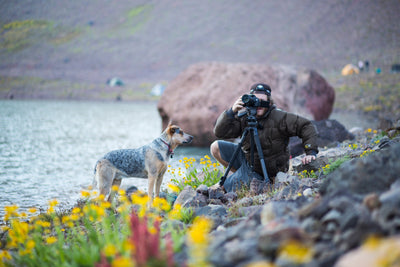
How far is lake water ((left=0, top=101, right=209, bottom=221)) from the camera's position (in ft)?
26.1

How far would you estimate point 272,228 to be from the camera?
2678 millimetres

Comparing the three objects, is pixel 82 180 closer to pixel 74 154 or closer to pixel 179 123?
pixel 74 154

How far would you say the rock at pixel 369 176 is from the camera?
3.12 metres

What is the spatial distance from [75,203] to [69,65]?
204ft

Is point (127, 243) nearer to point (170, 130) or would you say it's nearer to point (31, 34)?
point (170, 130)

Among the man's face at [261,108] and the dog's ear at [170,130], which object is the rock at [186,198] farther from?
the man's face at [261,108]

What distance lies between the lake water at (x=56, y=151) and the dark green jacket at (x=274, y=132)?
9.88ft

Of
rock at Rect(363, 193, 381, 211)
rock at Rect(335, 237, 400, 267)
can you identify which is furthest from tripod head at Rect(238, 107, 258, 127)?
rock at Rect(335, 237, 400, 267)

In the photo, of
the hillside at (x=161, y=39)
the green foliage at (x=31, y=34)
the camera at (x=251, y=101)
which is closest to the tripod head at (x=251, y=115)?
the camera at (x=251, y=101)

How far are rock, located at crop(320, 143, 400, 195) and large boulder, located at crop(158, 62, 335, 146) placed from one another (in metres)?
9.14

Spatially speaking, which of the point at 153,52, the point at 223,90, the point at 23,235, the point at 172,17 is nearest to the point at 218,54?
the point at 153,52

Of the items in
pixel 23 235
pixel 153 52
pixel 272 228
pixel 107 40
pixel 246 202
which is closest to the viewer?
pixel 272 228

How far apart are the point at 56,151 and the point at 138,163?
7811 millimetres

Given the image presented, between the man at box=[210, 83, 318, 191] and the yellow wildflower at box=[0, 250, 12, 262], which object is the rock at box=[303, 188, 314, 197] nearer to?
the man at box=[210, 83, 318, 191]
